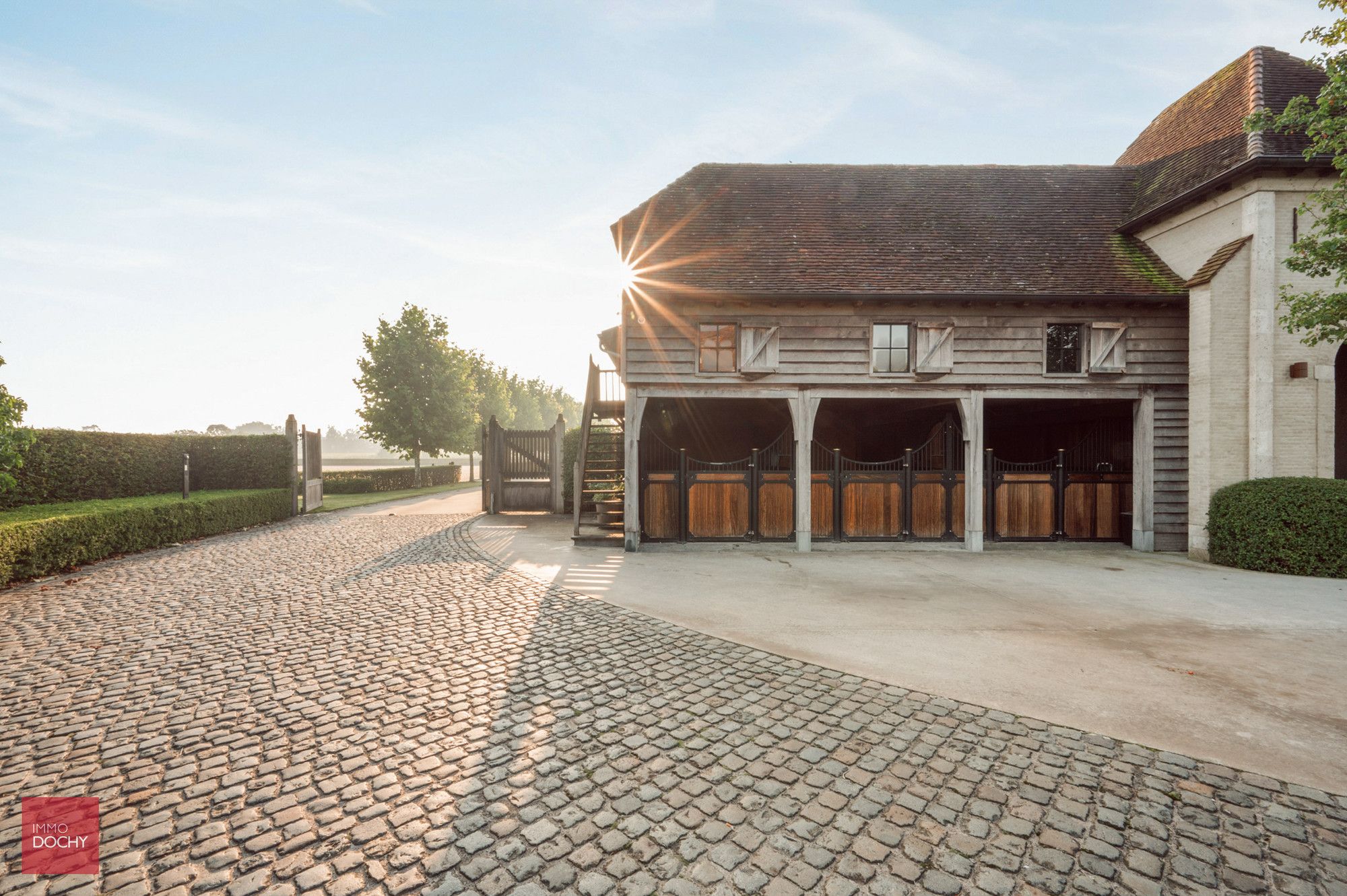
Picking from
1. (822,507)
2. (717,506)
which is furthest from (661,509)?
(822,507)

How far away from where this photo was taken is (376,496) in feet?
82.9

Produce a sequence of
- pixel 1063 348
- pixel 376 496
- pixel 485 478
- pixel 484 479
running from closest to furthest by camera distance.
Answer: pixel 1063 348 < pixel 485 478 < pixel 484 479 < pixel 376 496

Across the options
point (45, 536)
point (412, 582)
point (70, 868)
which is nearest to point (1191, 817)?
point (70, 868)

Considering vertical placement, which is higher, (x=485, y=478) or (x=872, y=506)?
(x=485, y=478)

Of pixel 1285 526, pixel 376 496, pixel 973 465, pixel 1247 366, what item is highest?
pixel 1247 366

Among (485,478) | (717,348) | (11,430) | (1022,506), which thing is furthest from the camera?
(485,478)

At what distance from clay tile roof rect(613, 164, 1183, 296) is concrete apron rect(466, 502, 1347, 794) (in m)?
5.79

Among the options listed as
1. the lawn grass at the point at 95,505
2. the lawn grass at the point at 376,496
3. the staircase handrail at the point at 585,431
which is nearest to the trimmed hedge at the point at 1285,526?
the staircase handrail at the point at 585,431

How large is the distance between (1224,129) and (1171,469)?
7642 millimetres

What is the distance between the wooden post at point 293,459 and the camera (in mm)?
17339

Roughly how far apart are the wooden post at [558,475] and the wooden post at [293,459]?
8034 mm

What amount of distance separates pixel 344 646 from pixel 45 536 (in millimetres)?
7277

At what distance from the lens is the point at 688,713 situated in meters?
4.41

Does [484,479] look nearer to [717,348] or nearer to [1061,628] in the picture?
[717,348]
